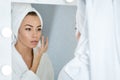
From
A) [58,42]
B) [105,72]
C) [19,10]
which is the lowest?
[105,72]

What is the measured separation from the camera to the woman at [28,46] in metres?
0.92

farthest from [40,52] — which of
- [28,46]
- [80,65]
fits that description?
[80,65]

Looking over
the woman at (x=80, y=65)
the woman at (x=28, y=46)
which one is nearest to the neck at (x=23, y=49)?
the woman at (x=28, y=46)

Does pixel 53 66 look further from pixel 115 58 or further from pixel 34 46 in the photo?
pixel 115 58

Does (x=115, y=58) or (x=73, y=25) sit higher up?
(x=73, y=25)

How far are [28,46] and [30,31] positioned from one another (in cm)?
5

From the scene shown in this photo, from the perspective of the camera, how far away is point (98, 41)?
2.85 ft

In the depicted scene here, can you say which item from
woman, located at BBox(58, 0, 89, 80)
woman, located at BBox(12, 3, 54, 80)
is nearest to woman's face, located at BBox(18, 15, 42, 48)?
woman, located at BBox(12, 3, 54, 80)

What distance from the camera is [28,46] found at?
3.09 feet

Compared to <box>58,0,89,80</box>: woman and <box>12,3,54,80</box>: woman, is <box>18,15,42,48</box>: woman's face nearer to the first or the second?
<box>12,3,54,80</box>: woman

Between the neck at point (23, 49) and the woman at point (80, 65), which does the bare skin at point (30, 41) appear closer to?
the neck at point (23, 49)

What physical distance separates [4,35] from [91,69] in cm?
30

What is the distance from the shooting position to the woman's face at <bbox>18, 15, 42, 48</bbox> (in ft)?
3.04

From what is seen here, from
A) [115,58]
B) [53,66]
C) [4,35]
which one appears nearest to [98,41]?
[115,58]
